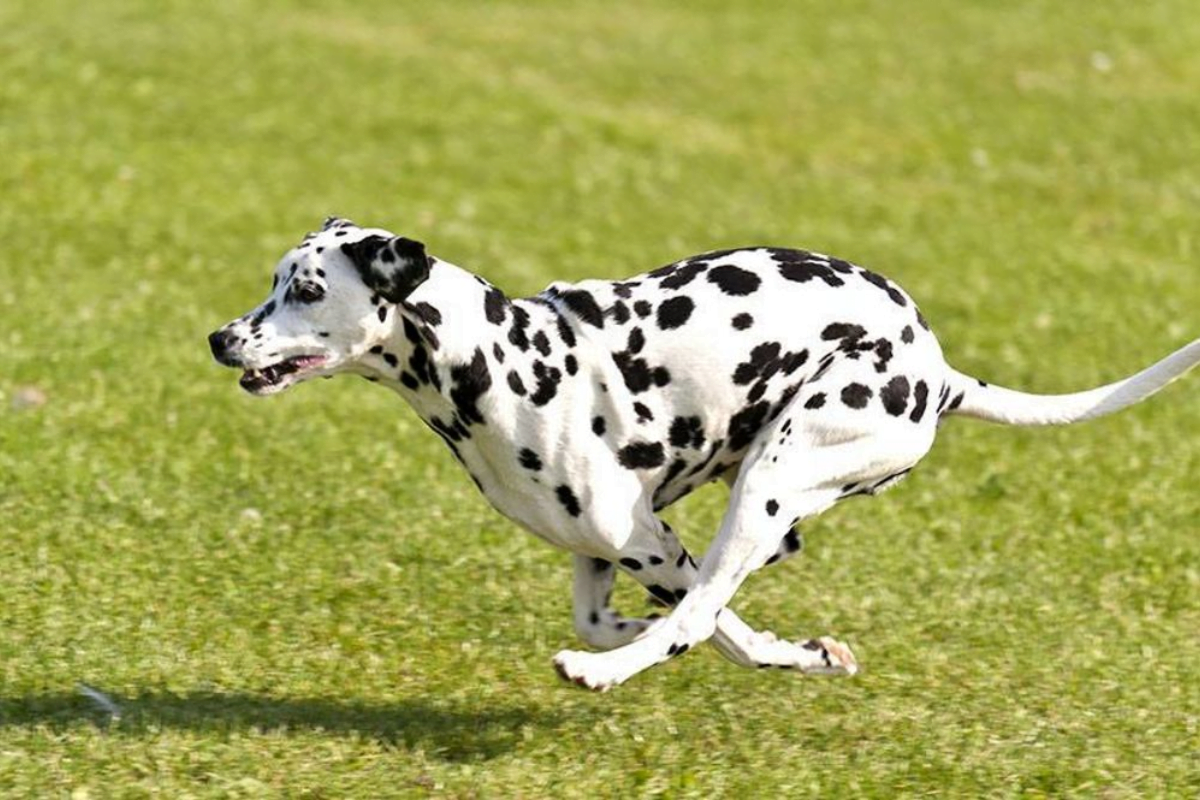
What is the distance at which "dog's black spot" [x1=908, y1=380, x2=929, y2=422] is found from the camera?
7.94 m

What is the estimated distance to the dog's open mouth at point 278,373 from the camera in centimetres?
763

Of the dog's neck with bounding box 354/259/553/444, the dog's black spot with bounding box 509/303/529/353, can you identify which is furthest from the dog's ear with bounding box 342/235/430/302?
the dog's black spot with bounding box 509/303/529/353

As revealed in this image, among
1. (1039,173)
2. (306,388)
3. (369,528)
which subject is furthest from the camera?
(1039,173)

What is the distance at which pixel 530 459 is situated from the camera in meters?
7.80

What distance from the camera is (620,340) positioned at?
7.94m

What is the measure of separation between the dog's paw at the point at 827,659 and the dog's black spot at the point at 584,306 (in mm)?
1593

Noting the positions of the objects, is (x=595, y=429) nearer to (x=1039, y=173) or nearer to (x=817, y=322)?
(x=817, y=322)

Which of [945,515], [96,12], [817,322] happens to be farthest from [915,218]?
[817,322]

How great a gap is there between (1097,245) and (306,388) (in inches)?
358

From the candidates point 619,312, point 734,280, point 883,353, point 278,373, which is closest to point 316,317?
point 278,373

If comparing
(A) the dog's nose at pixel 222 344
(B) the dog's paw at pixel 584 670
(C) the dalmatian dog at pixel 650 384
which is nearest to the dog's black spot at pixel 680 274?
(C) the dalmatian dog at pixel 650 384

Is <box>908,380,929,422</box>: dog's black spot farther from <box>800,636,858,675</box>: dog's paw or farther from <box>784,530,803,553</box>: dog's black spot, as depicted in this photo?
<box>800,636,858,675</box>: dog's paw

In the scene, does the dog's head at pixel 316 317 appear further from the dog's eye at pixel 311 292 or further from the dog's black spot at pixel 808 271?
the dog's black spot at pixel 808 271

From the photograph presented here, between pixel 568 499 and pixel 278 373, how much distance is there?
3.88ft
